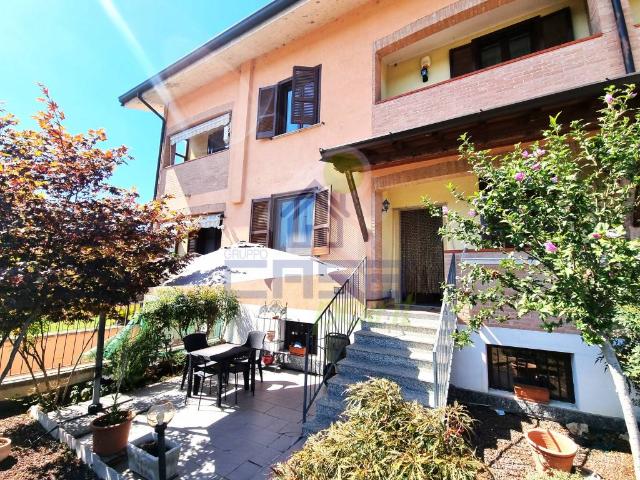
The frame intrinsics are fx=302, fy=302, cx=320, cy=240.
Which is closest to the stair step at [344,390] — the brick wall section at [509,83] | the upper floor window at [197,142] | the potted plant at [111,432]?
the potted plant at [111,432]

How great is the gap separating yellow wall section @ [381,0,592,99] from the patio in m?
8.28

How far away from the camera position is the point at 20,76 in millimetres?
6688

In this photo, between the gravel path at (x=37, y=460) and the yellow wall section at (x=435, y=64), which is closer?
the gravel path at (x=37, y=460)

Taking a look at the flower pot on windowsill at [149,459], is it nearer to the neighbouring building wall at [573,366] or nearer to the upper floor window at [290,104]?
the neighbouring building wall at [573,366]

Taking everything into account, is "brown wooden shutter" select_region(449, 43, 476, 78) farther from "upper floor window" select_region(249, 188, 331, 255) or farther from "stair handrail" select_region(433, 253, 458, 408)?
"stair handrail" select_region(433, 253, 458, 408)

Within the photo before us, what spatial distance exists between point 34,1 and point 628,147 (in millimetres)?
11663

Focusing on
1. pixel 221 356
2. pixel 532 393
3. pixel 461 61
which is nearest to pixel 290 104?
pixel 461 61

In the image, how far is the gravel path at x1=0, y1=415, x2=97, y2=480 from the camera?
4.23 meters

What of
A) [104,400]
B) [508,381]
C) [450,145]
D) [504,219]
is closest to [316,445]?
[504,219]

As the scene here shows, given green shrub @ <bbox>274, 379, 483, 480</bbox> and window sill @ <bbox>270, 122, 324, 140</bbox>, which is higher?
Answer: window sill @ <bbox>270, 122, 324, 140</bbox>

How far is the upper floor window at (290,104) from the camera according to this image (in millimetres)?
9297

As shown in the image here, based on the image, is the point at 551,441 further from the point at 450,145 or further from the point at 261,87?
the point at 261,87

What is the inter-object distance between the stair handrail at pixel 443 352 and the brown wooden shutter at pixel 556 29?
6145 mm

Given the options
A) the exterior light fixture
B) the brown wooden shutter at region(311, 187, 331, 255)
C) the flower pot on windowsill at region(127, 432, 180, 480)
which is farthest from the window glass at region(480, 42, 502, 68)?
the flower pot on windowsill at region(127, 432, 180, 480)
